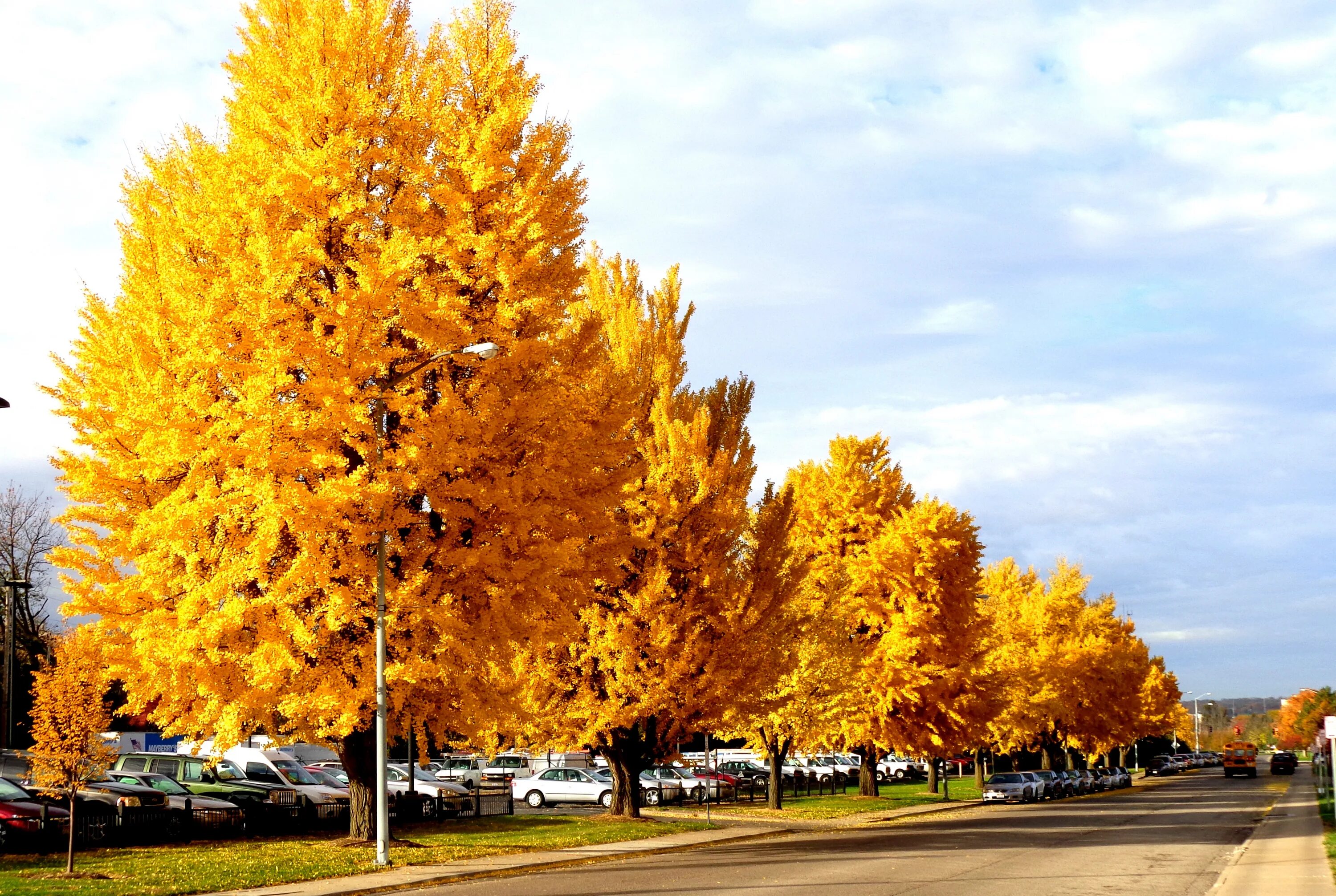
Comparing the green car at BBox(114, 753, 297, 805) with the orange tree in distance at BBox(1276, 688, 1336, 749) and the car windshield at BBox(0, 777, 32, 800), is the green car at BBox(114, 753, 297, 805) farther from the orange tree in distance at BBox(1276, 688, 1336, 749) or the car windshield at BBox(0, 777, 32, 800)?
the orange tree in distance at BBox(1276, 688, 1336, 749)

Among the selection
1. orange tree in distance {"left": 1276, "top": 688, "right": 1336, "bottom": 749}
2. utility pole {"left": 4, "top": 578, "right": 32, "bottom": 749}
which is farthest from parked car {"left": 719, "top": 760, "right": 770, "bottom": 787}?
orange tree in distance {"left": 1276, "top": 688, "right": 1336, "bottom": 749}

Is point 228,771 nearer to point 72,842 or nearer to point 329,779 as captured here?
point 329,779

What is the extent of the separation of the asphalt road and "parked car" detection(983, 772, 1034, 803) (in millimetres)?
12065

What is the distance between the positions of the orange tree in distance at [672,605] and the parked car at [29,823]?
9565 millimetres

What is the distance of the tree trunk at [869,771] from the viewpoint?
4453 cm

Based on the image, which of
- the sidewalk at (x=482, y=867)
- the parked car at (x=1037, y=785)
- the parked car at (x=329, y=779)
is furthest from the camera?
the parked car at (x=1037, y=785)

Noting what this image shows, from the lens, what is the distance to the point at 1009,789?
4834 cm

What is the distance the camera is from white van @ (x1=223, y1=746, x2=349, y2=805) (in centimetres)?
3153

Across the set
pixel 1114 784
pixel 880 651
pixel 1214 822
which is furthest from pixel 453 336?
pixel 1114 784

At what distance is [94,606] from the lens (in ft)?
62.2

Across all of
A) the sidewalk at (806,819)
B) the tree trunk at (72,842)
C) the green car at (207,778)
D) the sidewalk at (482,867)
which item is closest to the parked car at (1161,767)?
the sidewalk at (806,819)

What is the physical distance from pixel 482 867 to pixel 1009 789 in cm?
3383

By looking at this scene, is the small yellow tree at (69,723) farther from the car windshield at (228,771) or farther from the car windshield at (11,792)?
the car windshield at (228,771)

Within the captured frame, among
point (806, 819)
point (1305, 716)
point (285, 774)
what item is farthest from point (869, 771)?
point (1305, 716)
